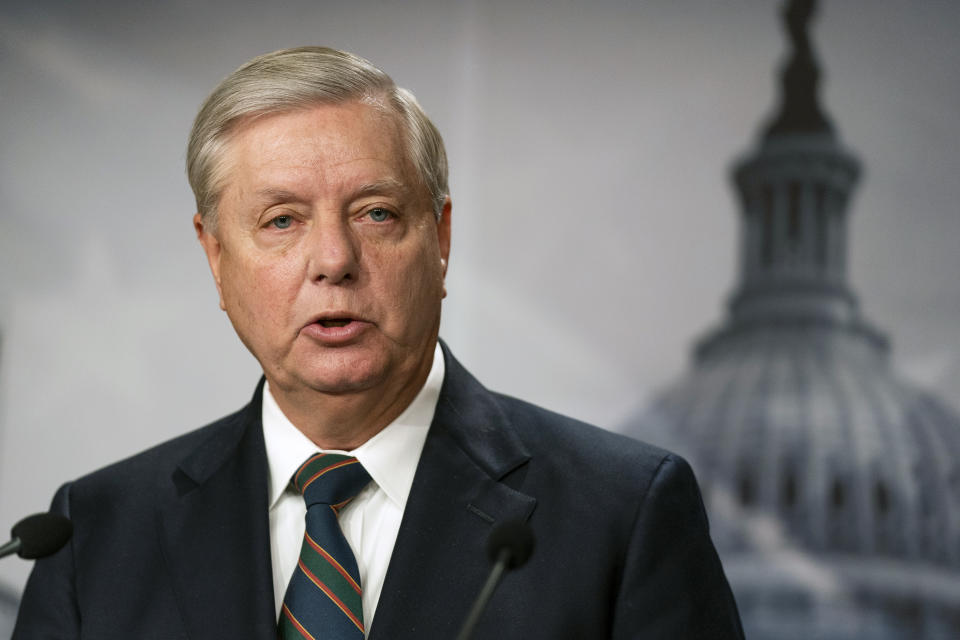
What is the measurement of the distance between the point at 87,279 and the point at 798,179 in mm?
2578

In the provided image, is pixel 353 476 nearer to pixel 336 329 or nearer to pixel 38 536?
pixel 336 329

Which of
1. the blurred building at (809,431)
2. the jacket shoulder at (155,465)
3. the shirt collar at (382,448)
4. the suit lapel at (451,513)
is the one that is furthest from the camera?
the blurred building at (809,431)

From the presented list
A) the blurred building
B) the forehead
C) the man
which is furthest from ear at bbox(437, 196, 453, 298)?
the blurred building

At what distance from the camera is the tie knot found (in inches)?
54.7

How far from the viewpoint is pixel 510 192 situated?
13.8ft

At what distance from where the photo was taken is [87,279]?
4.08 metres

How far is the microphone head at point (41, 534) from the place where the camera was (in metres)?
1.20

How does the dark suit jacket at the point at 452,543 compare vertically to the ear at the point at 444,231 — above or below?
below

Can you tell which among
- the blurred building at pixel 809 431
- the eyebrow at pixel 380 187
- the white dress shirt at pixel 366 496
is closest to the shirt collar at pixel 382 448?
the white dress shirt at pixel 366 496

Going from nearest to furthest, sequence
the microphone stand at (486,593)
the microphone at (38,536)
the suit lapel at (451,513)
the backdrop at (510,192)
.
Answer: the microphone stand at (486,593) < the microphone at (38,536) < the suit lapel at (451,513) < the backdrop at (510,192)

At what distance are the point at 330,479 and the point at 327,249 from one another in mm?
293

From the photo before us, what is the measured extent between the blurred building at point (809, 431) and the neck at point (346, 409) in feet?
8.52

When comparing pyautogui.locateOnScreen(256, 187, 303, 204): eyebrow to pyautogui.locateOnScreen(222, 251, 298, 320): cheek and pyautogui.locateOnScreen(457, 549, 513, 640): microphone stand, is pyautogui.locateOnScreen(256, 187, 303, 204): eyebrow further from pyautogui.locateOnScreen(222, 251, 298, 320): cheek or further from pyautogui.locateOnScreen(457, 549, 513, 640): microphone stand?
pyautogui.locateOnScreen(457, 549, 513, 640): microphone stand

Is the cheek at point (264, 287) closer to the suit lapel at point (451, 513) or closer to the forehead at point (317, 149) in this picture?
the forehead at point (317, 149)
